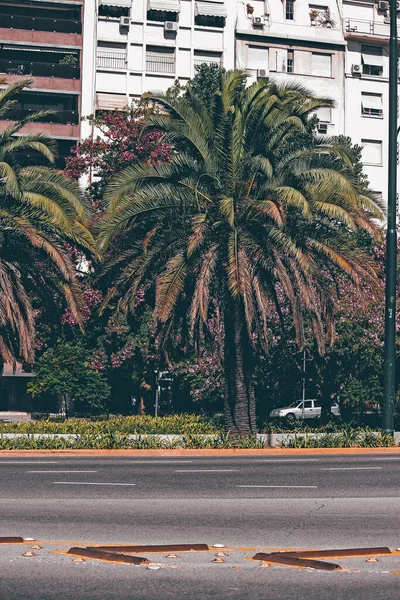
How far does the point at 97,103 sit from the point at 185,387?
21113 mm

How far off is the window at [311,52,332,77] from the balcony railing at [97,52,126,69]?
11983 mm

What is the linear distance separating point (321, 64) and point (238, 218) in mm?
45734

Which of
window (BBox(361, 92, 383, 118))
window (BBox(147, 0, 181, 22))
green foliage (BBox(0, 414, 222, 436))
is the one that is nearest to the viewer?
green foliage (BBox(0, 414, 222, 436))

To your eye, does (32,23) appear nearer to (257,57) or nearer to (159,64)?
(159,64)

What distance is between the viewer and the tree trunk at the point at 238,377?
2736 centimetres

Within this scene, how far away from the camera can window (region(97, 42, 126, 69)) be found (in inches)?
2594

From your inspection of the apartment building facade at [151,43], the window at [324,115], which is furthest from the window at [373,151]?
the apartment building facade at [151,43]

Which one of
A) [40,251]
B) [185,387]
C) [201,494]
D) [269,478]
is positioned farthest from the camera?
[185,387]

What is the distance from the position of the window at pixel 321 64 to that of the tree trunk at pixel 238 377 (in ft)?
147

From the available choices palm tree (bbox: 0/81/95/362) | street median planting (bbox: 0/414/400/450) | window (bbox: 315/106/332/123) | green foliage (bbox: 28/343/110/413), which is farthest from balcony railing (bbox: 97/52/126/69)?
street median planting (bbox: 0/414/400/450)

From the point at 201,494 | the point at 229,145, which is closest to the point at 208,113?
the point at 229,145

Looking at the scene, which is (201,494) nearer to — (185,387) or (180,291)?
(180,291)

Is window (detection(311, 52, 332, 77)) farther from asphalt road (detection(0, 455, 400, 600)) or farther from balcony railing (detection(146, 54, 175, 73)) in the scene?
asphalt road (detection(0, 455, 400, 600))

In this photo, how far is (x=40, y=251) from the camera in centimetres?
2850
